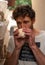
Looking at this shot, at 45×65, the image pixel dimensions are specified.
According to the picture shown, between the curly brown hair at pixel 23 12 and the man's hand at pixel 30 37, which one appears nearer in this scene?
the man's hand at pixel 30 37

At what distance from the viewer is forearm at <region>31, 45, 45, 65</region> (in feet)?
3.10

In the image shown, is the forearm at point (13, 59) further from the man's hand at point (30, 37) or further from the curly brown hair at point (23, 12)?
the curly brown hair at point (23, 12)

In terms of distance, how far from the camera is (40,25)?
80.4 inches

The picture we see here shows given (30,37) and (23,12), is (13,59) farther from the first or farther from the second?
(23,12)

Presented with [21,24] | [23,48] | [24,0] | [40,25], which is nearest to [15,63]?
[23,48]

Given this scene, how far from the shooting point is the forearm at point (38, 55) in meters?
0.94

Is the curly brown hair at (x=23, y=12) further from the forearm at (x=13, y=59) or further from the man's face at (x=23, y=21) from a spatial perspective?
the forearm at (x=13, y=59)

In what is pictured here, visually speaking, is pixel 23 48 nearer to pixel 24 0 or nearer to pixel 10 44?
pixel 10 44

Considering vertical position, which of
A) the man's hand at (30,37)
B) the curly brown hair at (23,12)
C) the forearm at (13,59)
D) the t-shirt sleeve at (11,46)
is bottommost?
the forearm at (13,59)

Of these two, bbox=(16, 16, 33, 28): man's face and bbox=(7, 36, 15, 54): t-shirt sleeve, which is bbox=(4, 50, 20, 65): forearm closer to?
bbox=(7, 36, 15, 54): t-shirt sleeve

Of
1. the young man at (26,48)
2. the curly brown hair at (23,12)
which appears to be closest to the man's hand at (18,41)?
the young man at (26,48)

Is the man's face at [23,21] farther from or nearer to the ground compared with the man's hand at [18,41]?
farther from the ground

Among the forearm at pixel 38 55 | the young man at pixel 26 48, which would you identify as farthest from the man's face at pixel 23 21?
the forearm at pixel 38 55

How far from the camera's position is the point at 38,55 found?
3.14 ft
